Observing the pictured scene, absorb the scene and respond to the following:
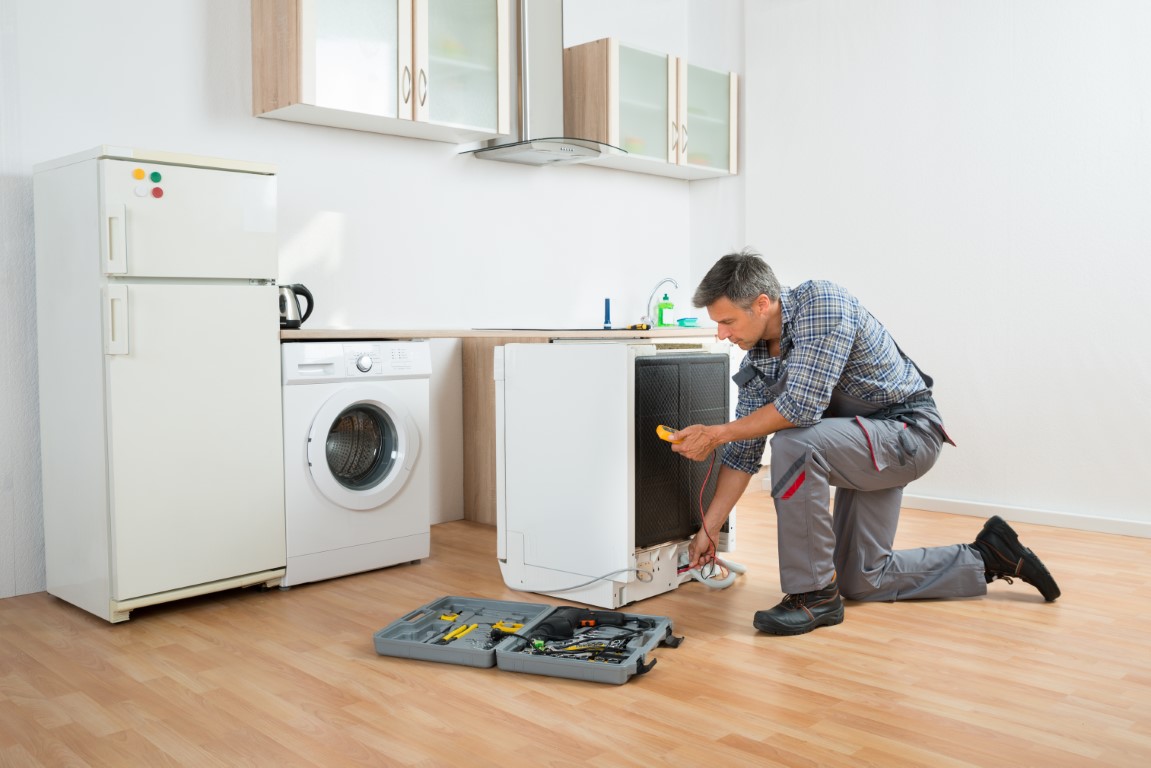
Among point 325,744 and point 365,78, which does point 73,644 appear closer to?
point 325,744

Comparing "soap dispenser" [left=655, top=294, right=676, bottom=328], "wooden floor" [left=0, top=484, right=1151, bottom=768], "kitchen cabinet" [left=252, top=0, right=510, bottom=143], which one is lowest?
"wooden floor" [left=0, top=484, right=1151, bottom=768]

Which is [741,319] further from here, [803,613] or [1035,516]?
[1035,516]

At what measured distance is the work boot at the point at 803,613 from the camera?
2490mm

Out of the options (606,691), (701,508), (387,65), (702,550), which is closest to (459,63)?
(387,65)

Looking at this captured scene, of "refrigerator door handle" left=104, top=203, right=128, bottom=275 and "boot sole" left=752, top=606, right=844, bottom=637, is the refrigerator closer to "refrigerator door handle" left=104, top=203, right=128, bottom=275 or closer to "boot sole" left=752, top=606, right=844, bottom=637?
"refrigerator door handle" left=104, top=203, right=128, bottom=275

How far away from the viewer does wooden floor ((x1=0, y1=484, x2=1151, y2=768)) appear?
5.98 ft

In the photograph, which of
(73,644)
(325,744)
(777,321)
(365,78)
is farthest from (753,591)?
(365,78)

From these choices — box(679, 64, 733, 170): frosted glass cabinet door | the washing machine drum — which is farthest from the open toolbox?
box(679, 64, 733, 170): frosted glass cabinet door

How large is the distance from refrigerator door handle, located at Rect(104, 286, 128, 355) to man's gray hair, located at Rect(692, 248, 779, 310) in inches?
59.0

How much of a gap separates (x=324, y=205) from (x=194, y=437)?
1236 mm

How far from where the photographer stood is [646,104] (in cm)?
456

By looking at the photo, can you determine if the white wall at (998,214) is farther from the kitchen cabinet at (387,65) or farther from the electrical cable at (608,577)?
the electrical cable at (608,577)

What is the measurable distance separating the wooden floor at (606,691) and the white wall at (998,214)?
113cm

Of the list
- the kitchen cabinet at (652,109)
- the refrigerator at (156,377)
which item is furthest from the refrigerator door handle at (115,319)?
the kitchen cabinet at (652,109)
